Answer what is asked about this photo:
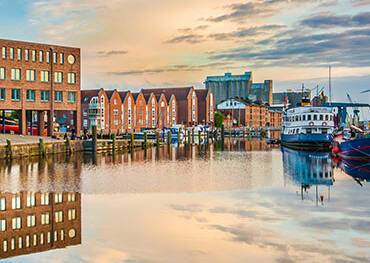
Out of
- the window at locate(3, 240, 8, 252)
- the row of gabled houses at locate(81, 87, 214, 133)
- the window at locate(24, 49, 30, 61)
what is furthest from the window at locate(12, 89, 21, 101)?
the window at locate(3, 240, 8, 252)

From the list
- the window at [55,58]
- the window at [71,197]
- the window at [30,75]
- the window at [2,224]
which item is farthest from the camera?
the window at [55,58]

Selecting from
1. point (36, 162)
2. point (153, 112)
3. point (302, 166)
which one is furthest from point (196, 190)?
point (153, 112)

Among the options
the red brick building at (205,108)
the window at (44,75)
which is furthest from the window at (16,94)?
the red brick building at (205,108)

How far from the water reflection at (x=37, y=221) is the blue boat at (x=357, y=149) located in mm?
28891

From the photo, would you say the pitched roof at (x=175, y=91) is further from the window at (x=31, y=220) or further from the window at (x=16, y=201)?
the window at (x=31, y=220)

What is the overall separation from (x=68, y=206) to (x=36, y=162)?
25096 millimetres

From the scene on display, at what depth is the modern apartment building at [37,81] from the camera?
65.6 metres

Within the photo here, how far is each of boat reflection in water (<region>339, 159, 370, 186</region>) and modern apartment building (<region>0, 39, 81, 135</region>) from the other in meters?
37.3

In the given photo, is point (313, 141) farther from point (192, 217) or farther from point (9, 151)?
point (192, 217)

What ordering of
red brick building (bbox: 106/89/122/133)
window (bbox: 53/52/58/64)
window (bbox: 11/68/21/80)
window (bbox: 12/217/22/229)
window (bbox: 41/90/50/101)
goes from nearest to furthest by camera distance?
1. window (bbox: 12/217/22/229)
2. window (bbox: 11/68/21/80)
3. window (bbox: 41/90/50/101)
4. window (bbox: 53/52/58/64)
5. red brick building (bbox: 106/89/122/133)

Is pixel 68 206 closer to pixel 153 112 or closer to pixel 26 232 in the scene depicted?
pixel 26 232

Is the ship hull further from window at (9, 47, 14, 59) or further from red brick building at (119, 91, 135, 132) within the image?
red brick building at (119, 91, 135, 132)

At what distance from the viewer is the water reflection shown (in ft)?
52.1

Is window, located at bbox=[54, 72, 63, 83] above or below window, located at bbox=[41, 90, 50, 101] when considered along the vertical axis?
above
